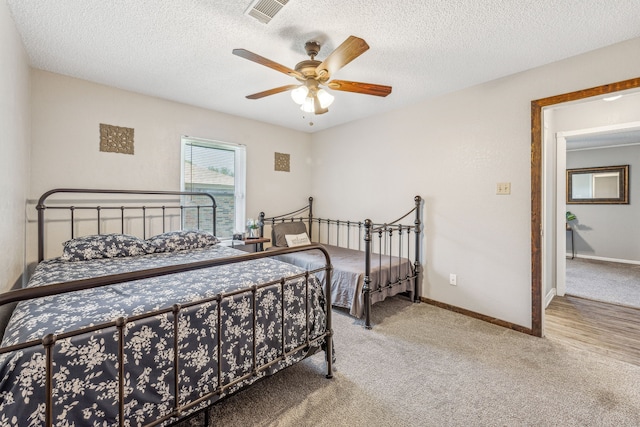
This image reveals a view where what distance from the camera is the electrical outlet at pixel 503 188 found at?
8.66 feet

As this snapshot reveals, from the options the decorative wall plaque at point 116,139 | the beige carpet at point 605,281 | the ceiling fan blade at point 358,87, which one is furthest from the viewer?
the beige carpet at point 605,281

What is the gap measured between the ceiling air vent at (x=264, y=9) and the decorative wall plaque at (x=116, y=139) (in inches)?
82.5

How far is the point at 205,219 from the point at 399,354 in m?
2.76

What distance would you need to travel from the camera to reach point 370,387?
1.80 m

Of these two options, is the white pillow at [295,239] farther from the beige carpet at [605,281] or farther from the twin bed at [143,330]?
the beige carpet at [605,281]

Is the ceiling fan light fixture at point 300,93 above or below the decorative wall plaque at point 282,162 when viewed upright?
above

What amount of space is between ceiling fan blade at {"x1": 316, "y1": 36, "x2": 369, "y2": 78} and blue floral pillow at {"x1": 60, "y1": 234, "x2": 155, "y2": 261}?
86.0 inches

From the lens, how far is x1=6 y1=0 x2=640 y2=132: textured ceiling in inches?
68.4

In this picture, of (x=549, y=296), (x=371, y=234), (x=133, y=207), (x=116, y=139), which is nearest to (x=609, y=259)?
(x=549, y=296)

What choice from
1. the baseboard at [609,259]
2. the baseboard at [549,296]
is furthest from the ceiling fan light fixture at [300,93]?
the baseboard at [609,259]

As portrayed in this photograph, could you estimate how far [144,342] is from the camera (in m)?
1.21

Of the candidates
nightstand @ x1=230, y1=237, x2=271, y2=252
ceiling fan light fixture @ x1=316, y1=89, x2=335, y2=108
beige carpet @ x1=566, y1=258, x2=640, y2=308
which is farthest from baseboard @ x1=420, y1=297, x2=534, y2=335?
ceiling fan light fixture @ x1=316, y1=89, x2=335, y2=108

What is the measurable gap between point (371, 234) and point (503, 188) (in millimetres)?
1311

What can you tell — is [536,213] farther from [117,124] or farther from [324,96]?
[117,124]
